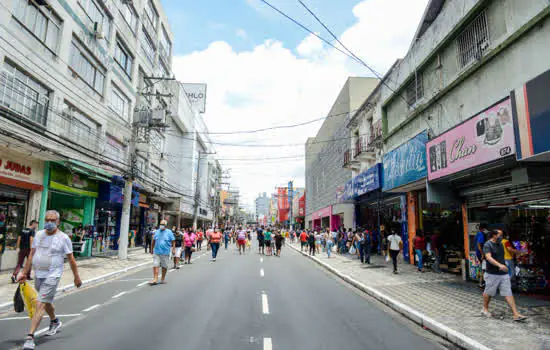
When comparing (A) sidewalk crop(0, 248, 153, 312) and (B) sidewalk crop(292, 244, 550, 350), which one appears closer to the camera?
(B) sidewalk crop(292, 244, 550, 350)

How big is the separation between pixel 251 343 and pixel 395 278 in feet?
27.3

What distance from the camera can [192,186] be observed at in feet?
148

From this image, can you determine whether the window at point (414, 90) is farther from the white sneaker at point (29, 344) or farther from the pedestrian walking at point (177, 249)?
the white sneaker at point (29, 344)

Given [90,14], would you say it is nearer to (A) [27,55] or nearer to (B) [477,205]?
(A) [27,55]

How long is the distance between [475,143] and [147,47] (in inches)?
1032

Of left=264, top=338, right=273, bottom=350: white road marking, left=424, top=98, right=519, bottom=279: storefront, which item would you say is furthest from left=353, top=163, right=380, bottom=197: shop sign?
left=264, top=338, right=273, bottom=350: white road marking

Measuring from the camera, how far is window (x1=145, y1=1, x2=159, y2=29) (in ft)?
90.2

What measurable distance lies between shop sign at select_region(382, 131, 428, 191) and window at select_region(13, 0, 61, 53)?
15445 mm

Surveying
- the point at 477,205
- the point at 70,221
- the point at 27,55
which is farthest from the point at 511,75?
the point at 70,221

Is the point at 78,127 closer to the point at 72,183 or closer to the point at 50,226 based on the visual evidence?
the point at 72,183

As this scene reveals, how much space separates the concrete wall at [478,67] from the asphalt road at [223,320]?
6.95 metres

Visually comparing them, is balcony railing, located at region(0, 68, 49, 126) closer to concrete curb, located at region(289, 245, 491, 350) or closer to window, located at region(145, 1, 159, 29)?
concrete curb, located at region(289, 245, 491, 350)

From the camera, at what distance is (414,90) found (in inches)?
608

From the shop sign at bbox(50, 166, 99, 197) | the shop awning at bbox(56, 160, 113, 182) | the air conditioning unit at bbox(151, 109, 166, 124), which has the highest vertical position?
the air conditioning unit at bbox(151, 109, 166, 124)
